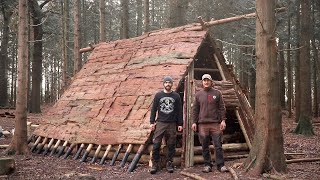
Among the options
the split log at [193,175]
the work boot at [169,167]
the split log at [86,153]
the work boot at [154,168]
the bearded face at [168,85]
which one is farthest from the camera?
the split log at [86,153]

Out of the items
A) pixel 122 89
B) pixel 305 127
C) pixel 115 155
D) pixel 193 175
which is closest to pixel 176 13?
pixel 122 89

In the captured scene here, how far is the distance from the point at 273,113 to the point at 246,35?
14.1m

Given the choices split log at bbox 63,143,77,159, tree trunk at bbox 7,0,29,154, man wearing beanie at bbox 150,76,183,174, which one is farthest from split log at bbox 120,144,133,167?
tree trunk at bbox 7,0,29,154

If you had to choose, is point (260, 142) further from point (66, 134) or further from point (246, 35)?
point (246, 35)

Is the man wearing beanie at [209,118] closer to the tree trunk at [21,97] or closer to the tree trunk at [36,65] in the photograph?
the tree trunk at [21,97]

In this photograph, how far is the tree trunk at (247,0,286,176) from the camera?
21.9 ft

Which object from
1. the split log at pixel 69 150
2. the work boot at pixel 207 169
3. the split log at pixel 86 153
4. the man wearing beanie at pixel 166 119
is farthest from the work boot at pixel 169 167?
the split log at pixel 69 150

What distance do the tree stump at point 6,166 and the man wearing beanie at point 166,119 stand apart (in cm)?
286

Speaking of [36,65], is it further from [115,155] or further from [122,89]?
[115,155]

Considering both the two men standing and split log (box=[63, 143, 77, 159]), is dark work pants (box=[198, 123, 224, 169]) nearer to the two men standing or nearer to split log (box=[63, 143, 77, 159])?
the two men standing

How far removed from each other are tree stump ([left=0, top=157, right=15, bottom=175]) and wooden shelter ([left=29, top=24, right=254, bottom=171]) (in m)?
Result: 2.33

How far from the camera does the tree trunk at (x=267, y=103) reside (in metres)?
6.68

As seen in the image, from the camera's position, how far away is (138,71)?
9906mm

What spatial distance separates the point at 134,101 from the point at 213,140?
267 centimetres
